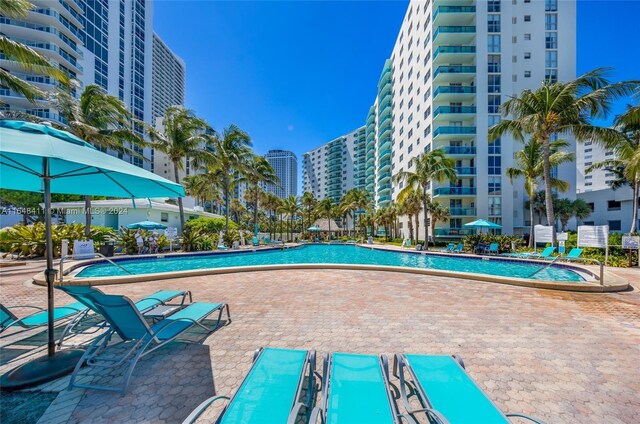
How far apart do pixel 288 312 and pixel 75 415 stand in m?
3.49

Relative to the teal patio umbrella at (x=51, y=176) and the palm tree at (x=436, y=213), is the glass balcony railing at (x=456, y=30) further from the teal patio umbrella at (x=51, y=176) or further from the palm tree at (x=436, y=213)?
the teal patio umbrella at (x=51, y=176)

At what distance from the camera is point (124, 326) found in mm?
3400

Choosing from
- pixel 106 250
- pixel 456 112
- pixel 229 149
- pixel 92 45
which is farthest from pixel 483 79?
pixel 92 45

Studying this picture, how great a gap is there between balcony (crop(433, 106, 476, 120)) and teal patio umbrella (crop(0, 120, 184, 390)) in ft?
115

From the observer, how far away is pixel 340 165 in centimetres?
10631

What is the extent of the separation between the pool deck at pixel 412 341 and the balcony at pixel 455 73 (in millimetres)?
32547

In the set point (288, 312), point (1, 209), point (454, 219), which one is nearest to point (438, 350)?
point (288, 312)

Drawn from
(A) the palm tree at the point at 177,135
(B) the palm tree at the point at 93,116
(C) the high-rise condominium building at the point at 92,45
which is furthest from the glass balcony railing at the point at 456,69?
(C) the high-rise condominium building at the point at 92,45

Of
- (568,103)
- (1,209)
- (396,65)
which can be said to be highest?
(396,65)

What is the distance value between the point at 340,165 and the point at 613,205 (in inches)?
3127

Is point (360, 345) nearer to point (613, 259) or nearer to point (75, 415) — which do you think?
point (75, 415)

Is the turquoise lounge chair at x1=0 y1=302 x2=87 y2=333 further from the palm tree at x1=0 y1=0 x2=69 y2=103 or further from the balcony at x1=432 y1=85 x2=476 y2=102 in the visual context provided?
the balcony at x1=432 y1=85 x2=476 y2=102

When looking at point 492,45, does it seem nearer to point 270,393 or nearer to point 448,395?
point 448,395

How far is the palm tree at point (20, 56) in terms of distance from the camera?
27.7 feet
